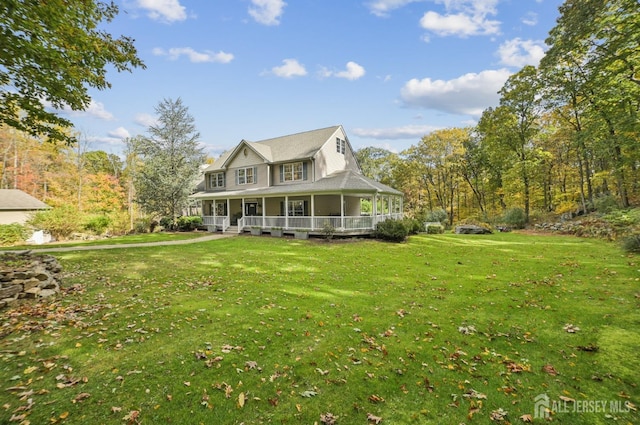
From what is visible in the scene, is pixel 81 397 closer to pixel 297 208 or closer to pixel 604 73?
pixel 297 208

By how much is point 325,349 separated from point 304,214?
18942mm

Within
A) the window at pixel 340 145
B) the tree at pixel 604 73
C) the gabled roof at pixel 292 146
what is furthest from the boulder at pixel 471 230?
the gabled roof at pixel 292 146

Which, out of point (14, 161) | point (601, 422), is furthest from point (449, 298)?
point (14, 161)

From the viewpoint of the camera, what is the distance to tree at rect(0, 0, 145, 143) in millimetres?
6598

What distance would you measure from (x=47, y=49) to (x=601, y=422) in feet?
42.1

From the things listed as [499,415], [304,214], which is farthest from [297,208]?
[499,415]

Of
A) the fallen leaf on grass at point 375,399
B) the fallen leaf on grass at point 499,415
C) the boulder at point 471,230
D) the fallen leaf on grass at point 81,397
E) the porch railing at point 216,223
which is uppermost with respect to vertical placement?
the porch railing at point 216,223

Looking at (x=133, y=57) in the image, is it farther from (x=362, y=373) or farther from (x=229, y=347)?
(x=362, y=373)

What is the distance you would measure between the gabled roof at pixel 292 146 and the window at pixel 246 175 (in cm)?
169

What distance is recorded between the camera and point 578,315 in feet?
19.0

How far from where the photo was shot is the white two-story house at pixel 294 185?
19498 mm

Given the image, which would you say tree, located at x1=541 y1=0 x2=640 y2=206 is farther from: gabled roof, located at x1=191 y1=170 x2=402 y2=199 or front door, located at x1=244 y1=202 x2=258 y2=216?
front door, located at x1=244 y1=202 x2=258 y2=216

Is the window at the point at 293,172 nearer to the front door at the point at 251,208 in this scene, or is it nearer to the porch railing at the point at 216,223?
the front door at the point at 251,208

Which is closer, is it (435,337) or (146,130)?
(435,337)
